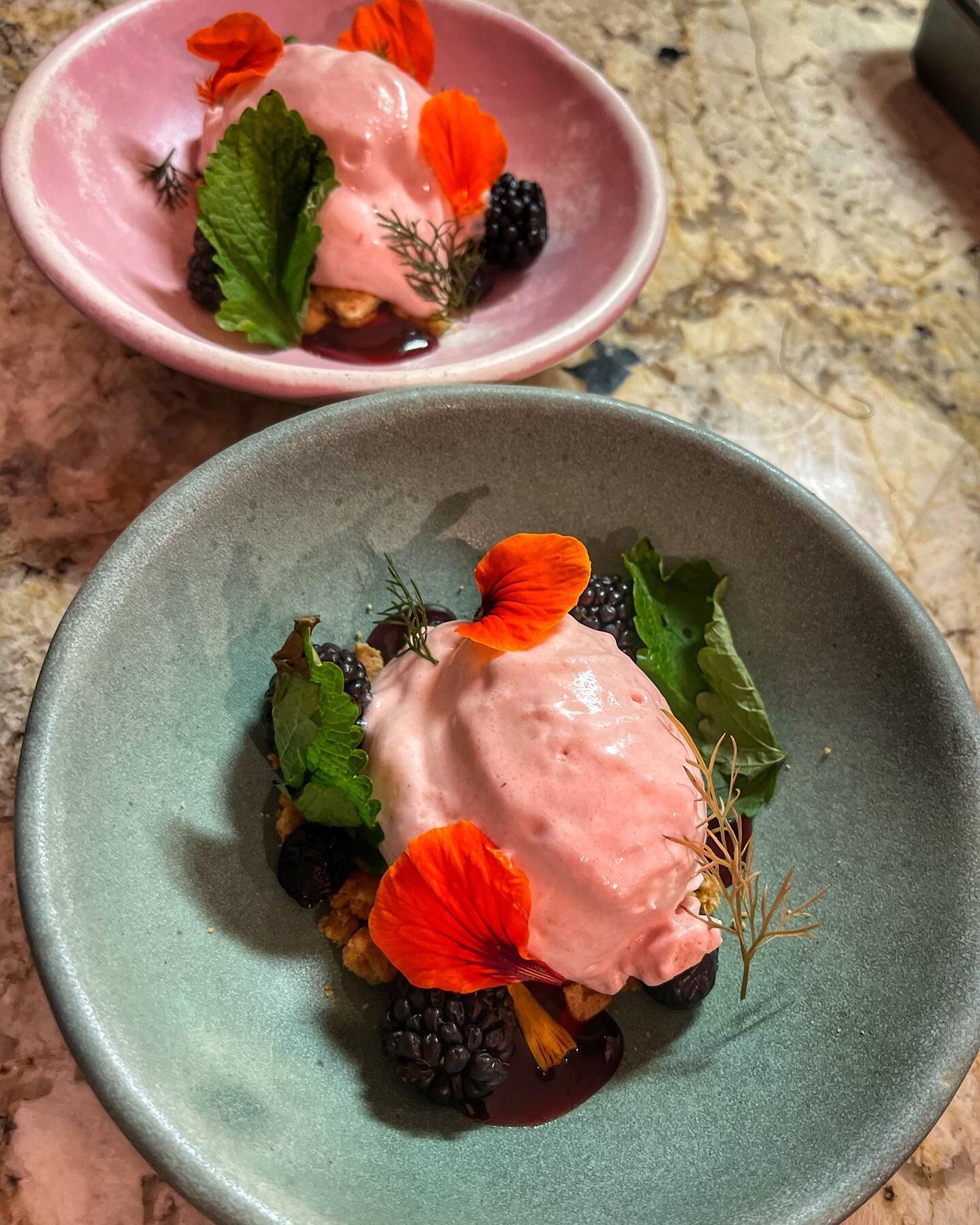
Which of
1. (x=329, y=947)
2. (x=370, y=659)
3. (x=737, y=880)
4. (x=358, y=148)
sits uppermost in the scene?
(x=358, y=148)

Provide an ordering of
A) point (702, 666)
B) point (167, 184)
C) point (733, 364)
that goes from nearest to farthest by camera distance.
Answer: point (702, 666) → point (167, 184) → point (733, 364)

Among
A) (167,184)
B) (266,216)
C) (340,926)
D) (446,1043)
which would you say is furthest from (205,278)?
(446,1043)

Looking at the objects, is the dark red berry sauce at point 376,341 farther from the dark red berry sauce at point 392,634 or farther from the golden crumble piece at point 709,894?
the golden crumble piece at point 709,894

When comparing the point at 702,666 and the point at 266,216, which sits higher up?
the point at 266,216

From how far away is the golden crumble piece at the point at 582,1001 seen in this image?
105cm

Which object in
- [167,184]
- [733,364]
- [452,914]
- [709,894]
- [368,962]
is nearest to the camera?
[452,914]

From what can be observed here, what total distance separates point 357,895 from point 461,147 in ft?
3.86

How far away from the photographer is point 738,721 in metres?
1.22

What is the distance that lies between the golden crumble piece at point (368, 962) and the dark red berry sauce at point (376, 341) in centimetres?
88

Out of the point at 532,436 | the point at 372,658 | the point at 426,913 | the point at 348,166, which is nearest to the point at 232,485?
the point at 372,658

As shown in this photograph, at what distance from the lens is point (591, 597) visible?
4.03 feet

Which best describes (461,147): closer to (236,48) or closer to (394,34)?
(394,34)

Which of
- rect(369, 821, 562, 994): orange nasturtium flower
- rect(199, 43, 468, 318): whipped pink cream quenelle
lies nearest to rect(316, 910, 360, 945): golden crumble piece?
rect(369, 821, 562, 994): orange nasturtium flower

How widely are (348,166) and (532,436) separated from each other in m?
0.61
